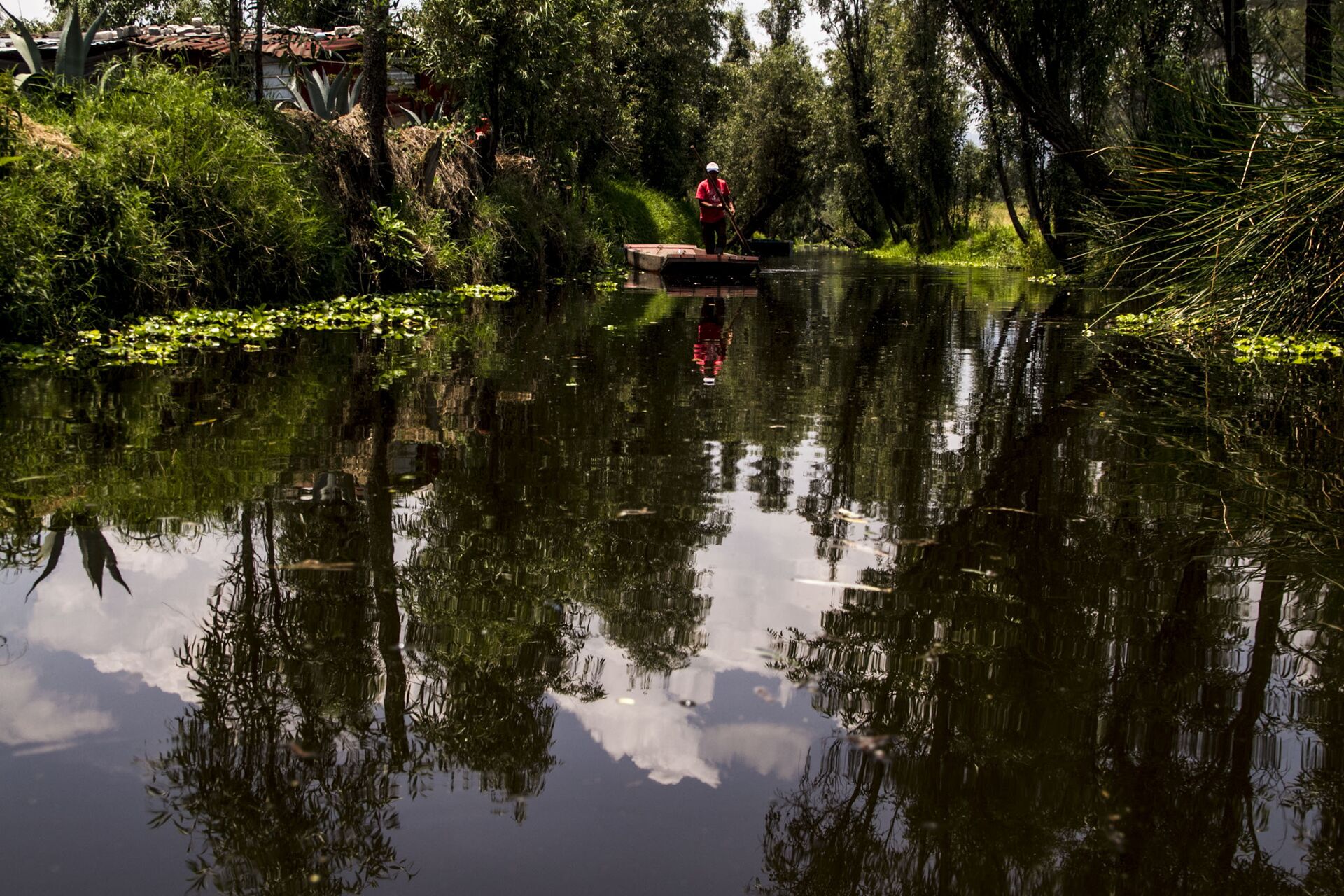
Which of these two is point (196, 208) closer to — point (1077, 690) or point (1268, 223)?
point (1268, 223)

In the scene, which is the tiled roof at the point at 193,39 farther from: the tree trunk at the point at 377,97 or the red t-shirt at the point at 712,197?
the tree trunk at the point at 377,97

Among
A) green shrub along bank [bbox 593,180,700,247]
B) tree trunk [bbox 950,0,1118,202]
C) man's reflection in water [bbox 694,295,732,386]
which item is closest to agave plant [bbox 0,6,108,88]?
man's reflection in water [bbox 694,295,732,386]

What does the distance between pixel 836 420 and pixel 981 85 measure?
2548cm

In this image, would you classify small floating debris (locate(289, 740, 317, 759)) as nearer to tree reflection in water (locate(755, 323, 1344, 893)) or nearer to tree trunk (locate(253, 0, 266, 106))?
tree reflection in water (locate(755, 323, 1344, 893))

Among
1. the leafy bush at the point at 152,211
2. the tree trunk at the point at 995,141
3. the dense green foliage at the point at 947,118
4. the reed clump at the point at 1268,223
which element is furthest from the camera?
the tree trunk at the point at 995,141

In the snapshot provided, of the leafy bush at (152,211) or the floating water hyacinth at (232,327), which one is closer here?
the floating water hyacinth at (232,327)

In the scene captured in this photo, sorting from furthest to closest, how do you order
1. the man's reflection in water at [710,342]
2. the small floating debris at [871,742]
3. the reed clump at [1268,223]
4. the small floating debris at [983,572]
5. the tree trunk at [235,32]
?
the tree trunk at [235,32] < the man's reflection in water at [710,342] < the reed clump at [1268,223] < the small floating debris at [983,572] < the small floating debris at [871,742]

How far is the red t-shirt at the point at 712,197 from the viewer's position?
21.3 metres

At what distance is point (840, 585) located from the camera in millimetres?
4352

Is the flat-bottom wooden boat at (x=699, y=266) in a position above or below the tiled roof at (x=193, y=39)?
below

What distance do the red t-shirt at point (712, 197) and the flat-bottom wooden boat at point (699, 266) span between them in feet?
2.48

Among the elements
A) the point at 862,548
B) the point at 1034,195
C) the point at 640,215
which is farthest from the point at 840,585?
the point at 640,215

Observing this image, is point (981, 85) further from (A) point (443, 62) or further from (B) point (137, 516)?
(B) point (137, 516)

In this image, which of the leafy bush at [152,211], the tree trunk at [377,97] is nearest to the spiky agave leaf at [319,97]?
the tree trunk at [377,97]
